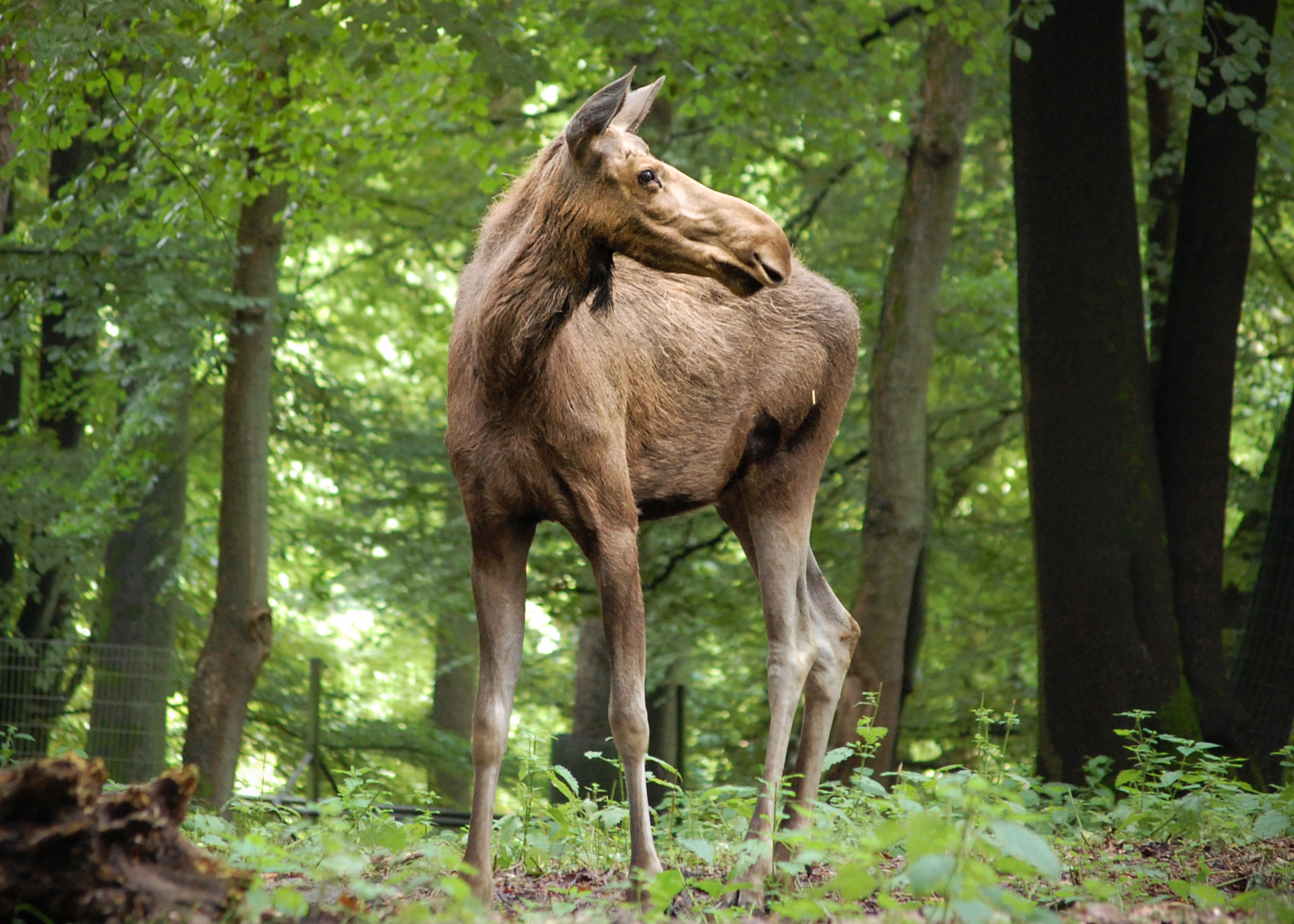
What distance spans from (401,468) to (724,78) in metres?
5.94

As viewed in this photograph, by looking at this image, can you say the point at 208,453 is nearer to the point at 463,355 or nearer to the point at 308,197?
the point at 308,197

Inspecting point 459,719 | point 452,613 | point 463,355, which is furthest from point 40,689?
point 463,355

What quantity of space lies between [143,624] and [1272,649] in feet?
37.8

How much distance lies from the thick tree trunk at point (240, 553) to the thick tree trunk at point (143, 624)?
1908 millimetres

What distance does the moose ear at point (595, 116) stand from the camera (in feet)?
13.7

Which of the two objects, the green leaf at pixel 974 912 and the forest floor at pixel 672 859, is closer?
the green leaf at pixel 974 912

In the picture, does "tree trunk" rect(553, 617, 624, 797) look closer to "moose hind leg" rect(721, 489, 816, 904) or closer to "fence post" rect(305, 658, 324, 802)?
"fence post" rect(305, 658, 324, 802)

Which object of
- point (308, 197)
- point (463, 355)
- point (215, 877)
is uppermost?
point (308, 197)

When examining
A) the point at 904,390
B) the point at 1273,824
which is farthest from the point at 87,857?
the point at 904,390

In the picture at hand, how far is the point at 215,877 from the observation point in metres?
3.30

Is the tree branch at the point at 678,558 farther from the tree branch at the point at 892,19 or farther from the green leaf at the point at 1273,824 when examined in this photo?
the green leaf at the point at 1273,824

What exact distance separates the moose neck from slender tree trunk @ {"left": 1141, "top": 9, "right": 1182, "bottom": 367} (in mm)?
7927

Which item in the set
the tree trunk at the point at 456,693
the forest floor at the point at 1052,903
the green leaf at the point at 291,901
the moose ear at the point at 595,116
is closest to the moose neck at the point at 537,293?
the moose ear at the point at 595,116

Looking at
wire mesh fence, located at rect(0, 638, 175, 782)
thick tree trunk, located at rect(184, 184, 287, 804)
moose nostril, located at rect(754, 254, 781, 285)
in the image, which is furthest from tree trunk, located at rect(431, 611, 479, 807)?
moose nostril, located at rect(754, 254, 781, 285)
